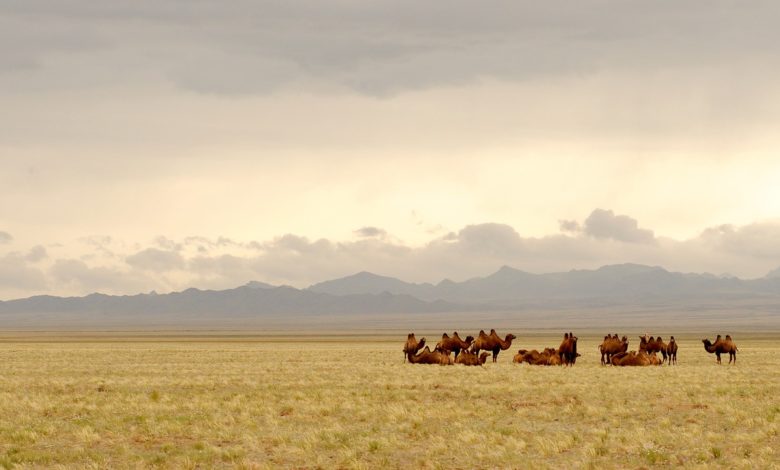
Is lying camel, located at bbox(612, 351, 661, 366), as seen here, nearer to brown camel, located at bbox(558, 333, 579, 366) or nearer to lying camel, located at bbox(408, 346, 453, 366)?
brown camel, located at bbox(558, 333, 579, 366)

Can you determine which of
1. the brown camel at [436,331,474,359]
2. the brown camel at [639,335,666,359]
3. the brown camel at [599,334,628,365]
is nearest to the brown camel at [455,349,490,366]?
the brown camel at [436,331,474,359]

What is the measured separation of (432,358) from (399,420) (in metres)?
18.0

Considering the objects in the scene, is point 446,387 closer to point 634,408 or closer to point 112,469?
point 634,408

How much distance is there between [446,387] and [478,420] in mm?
6925

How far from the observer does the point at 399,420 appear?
21.9 metres

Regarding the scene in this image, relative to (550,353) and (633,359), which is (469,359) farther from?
(633,359)

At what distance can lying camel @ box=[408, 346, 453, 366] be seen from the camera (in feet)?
128

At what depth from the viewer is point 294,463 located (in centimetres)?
1712

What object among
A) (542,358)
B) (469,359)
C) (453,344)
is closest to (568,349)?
(542,358)

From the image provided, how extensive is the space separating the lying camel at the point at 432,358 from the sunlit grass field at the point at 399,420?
3783 millimetres

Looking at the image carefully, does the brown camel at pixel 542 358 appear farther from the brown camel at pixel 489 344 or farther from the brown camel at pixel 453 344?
the brown camel at pixel 453 344

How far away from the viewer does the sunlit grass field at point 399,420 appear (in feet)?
57.2

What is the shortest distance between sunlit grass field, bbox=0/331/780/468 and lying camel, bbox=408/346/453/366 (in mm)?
3783

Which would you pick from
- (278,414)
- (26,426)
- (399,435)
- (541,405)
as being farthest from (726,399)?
(26,426)
